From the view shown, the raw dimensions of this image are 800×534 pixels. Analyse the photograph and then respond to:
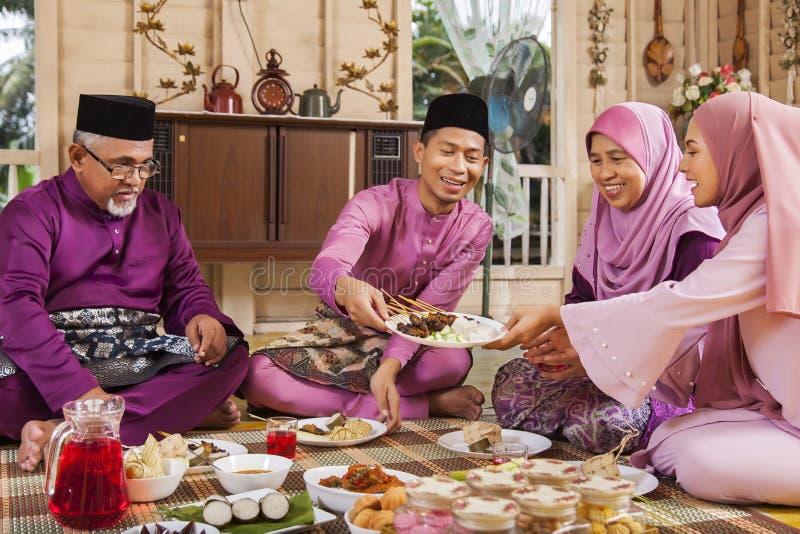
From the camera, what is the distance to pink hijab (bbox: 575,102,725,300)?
2.49 meters

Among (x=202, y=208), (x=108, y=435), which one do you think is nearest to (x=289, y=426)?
(x=108, y=435)

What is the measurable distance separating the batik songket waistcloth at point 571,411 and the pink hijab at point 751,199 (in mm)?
265

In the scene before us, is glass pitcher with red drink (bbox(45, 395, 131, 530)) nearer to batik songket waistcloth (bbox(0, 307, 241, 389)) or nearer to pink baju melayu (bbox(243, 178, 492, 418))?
batik songket waistcloth (bbox(0, 307, 241, 389))

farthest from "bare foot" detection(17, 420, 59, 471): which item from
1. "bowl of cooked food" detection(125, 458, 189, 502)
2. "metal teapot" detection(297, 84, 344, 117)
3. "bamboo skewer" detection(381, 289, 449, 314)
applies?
"metal teapot" detection(297, 84, 344, 117)

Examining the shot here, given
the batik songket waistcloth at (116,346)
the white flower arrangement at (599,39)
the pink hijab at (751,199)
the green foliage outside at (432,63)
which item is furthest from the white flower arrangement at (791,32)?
the batik songket waistcloth at (116,346)

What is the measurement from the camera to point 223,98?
5.18 meters

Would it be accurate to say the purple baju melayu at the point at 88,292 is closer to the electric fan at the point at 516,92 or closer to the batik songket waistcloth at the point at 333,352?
the batik songket waistcloth at the point at 333,352

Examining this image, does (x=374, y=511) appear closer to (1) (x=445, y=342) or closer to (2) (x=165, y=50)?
(1) (x=445, y=342)

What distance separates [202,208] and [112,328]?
2464 millimetres

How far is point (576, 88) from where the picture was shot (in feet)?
21.2

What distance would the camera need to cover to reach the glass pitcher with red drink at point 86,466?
162 cm

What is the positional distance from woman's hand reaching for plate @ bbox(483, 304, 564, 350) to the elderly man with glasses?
993mm

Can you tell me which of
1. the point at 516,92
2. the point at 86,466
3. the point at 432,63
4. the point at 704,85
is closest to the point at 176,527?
the point at 86,466

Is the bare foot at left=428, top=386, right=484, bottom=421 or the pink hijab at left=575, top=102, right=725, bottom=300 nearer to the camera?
the pink hijab at left=575, top=102, right=725, bottom=300
